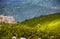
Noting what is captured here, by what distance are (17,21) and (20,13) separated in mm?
110

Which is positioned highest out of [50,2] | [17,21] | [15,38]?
[50,2]

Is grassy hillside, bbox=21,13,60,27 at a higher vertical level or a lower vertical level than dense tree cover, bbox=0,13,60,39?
higher

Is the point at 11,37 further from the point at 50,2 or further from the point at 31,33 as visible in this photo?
the point at 50,2

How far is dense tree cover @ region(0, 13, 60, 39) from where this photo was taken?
2.12m

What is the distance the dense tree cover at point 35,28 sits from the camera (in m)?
2.12

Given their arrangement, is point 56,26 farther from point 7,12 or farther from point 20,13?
point 7,12

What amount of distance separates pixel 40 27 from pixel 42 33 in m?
0.08

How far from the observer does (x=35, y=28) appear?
2.14m

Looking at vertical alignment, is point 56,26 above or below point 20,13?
below

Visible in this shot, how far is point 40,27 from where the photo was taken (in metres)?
2.14

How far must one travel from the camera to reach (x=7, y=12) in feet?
7.23

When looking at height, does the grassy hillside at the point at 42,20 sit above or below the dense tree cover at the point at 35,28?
above

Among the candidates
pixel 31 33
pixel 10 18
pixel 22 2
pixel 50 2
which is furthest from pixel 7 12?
pixel 50 2

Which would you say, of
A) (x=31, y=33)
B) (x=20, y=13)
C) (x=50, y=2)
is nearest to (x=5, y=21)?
(x=20, y=13)
